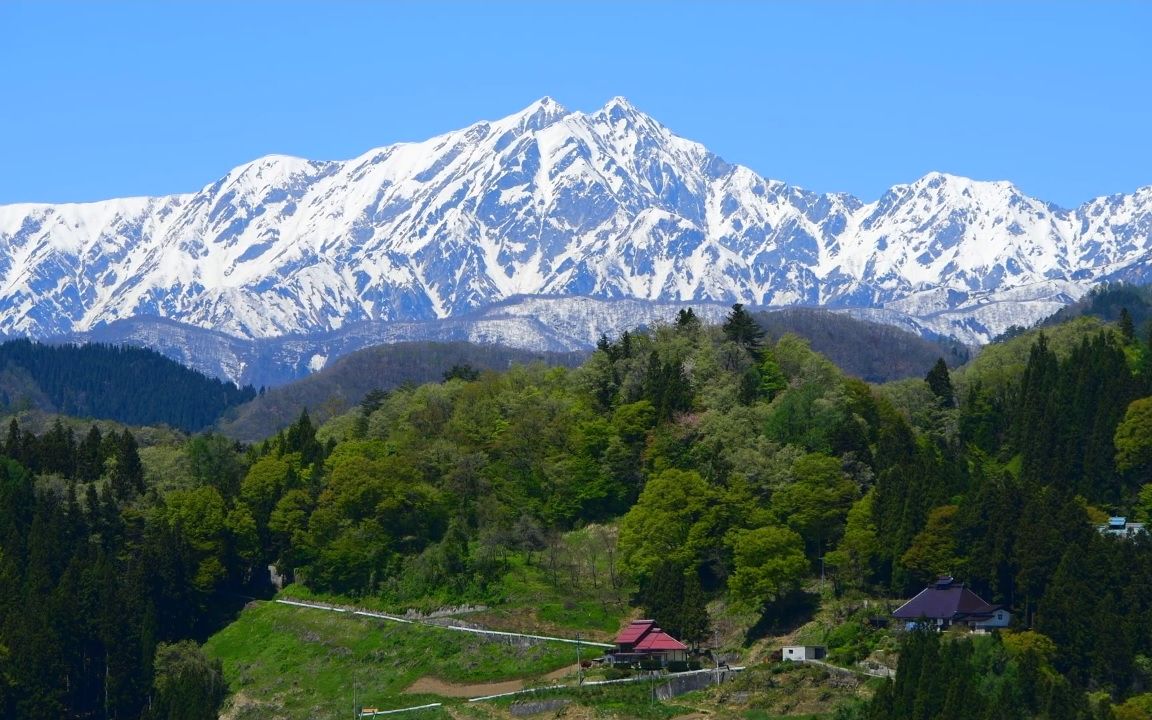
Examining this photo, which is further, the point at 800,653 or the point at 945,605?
the point at 945,605

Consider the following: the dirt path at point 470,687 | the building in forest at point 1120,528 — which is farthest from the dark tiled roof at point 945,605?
the dirt path at point 470,687

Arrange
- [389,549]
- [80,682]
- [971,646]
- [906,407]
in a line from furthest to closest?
1. [906,407]
2. [389,549]
3. [80,682]
4. [971,646]

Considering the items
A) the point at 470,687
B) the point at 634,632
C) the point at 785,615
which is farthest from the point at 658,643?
the point at 470,687

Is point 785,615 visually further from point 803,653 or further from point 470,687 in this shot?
point 470,687

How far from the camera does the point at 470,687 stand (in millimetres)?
113188

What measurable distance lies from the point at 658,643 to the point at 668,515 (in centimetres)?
1213

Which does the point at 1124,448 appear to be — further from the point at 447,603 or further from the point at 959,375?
the point at 959,375

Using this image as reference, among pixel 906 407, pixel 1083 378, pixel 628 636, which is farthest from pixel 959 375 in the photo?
pixel 628 636

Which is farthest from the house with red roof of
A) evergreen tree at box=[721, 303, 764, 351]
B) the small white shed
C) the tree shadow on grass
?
evergreen tree at box=[721, 303, 764, 351]

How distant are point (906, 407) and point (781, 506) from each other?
34.4 meters

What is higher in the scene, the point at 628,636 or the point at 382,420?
the point at 382,420

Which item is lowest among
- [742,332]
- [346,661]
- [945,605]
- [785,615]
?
[346,661]

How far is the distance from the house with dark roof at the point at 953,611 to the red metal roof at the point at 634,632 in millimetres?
12914

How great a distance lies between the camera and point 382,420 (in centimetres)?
16075
